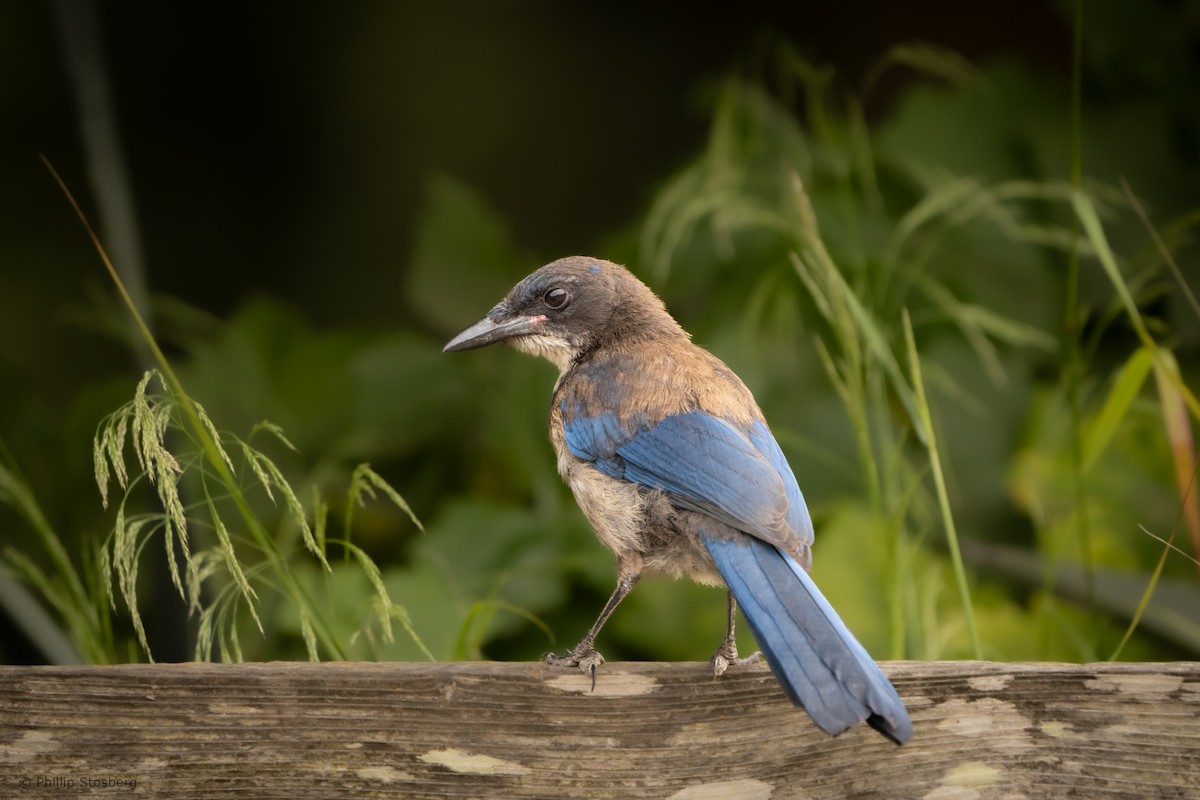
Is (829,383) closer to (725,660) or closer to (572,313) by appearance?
(572,313)

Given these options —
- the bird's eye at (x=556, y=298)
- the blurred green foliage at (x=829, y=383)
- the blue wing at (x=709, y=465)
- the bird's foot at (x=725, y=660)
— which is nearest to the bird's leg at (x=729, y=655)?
the bird's foot at (x=725, y=660)

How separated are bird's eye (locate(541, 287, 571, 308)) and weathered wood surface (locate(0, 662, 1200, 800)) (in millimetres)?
1014

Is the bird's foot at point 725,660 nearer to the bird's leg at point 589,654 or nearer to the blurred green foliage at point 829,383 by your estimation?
the bird's leg at point 589,654

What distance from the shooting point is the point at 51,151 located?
15.1ft

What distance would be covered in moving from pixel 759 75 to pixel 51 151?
2565mm

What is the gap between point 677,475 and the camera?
81.7 inches

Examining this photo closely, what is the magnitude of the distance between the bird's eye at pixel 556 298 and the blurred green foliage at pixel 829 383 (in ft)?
1.24

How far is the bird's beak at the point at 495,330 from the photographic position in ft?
8.20

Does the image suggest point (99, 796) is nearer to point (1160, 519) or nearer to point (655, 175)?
point (1160, 519)

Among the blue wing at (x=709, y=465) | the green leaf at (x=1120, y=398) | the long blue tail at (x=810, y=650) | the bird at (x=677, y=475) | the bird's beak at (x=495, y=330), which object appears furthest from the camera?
the bird's beak at (x=495, y=330)

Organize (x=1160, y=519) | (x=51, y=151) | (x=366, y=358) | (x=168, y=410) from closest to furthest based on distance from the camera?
(x=168, y=410), (x=1160, y=519), (x=366, y=358), (x=51, y=151)

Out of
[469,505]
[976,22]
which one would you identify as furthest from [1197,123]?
[469,505]

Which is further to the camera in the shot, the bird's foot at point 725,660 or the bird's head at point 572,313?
the bird's head at point 572,313

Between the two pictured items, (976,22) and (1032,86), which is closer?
(1032,86)
